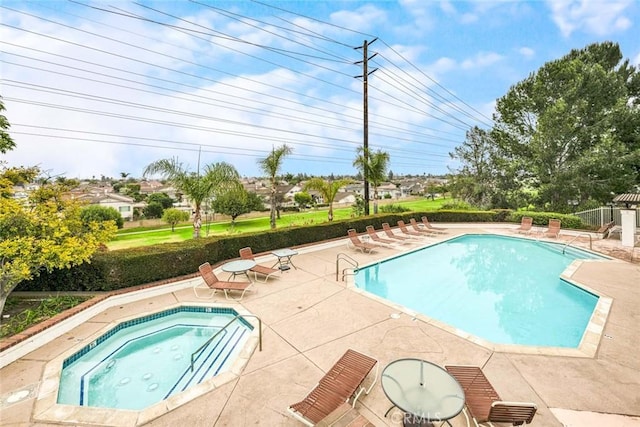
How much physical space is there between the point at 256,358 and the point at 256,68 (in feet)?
81.6

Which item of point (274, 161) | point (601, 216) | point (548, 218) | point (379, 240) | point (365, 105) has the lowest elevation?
point (379, 240)

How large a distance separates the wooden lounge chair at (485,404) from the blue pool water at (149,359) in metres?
4.44

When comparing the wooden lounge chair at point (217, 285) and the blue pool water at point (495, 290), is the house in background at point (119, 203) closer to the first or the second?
the wooden lounge chair at point (217, 285)

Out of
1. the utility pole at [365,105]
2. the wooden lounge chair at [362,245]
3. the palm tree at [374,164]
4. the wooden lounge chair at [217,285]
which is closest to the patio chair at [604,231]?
the palm tree at [374,164]

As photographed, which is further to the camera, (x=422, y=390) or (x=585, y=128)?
(x=585, y=128)

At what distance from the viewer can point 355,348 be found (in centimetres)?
559

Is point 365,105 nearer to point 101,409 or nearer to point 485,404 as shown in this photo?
point 485,404

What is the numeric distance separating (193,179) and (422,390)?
11656mm

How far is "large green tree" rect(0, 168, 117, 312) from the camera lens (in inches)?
237

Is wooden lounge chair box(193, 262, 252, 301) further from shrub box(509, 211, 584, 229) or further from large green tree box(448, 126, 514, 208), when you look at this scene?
large green tree box(448, 126, 514, 208)

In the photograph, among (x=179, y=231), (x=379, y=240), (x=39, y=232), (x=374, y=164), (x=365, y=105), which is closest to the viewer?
(x=39, y=232)

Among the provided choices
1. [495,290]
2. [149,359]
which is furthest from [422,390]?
[495,290]

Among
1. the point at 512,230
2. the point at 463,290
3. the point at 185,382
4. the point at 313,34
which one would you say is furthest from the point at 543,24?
the point at 185,382

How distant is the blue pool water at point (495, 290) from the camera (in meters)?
7.12
